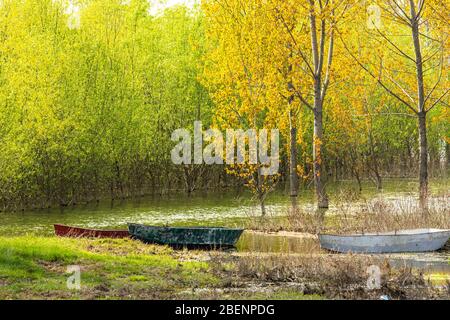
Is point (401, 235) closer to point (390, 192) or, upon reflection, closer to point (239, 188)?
point (390, 192)

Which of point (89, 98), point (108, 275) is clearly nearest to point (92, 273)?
point (108, 275)

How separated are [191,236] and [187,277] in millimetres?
5983

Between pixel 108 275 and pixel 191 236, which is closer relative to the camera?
pixel 108 275

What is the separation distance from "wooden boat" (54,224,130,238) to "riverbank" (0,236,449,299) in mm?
3999

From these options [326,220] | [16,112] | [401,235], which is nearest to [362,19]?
[326,220]

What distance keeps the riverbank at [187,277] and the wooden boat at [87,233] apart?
13.1ft

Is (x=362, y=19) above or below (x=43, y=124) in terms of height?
above

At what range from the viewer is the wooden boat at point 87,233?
21703mm

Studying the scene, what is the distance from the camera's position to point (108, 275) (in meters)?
14.7

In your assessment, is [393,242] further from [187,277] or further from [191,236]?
[187,277]

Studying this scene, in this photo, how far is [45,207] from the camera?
116 ft

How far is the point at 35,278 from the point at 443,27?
56.5 feet

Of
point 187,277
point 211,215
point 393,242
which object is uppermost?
point 211,215

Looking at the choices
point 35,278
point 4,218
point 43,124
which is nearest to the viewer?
point 35,278
